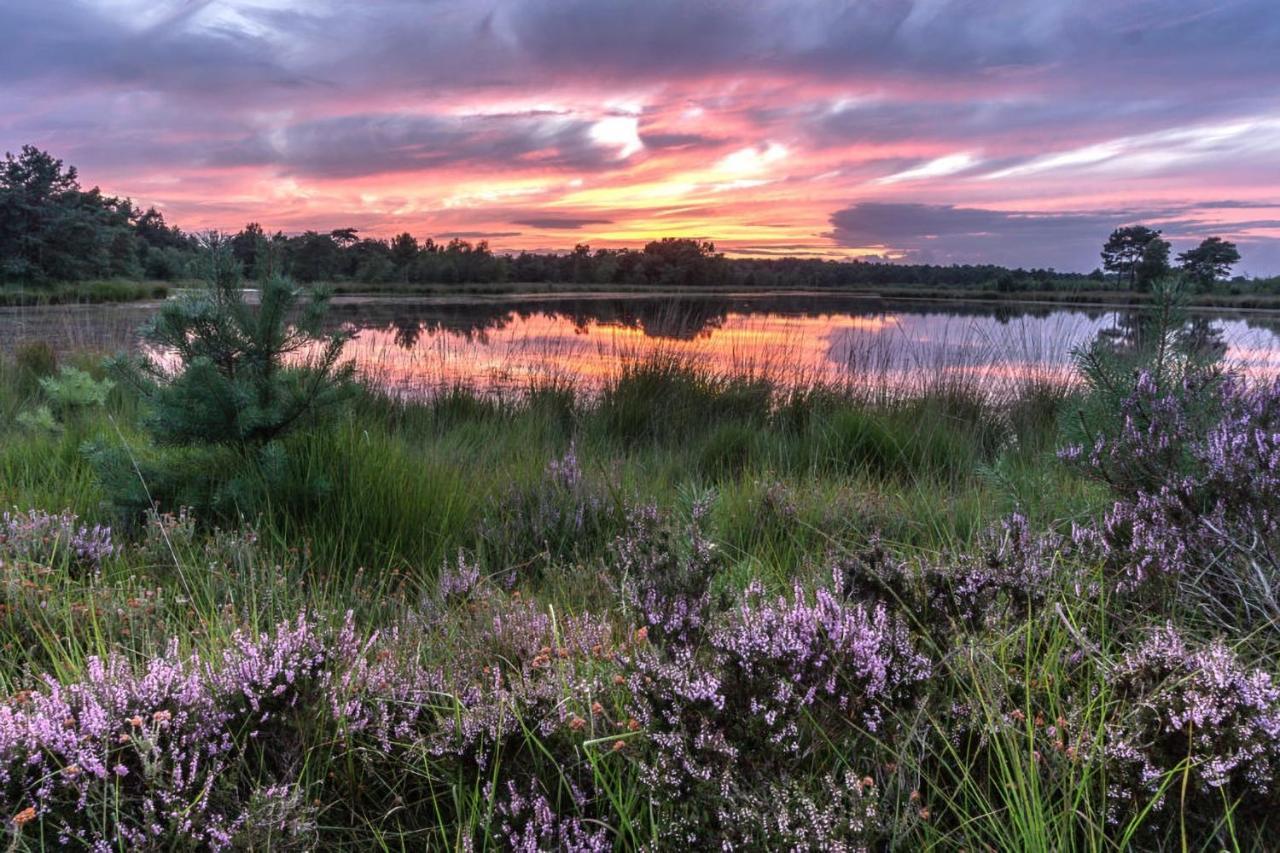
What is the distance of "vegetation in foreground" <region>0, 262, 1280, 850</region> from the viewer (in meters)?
1.48

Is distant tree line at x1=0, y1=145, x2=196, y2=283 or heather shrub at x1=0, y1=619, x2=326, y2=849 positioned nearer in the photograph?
heather shrub at x1=0, y1=619, x2=326, y2=849

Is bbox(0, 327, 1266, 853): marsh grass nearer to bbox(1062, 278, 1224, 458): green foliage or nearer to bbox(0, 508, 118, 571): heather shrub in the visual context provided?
bbox(0, 508, 118, 571): heather shrub

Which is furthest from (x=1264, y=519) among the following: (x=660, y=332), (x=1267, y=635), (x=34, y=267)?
(x=34, y=267)

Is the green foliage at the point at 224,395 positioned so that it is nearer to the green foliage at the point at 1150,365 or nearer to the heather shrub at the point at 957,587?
the heather shrub at the point at 957,587

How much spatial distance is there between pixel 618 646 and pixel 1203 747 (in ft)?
4.44

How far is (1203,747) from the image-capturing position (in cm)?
144

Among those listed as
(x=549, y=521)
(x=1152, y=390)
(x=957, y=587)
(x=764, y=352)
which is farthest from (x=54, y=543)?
(x=764, y=352)

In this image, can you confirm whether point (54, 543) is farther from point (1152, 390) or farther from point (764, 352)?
point (764, 352)

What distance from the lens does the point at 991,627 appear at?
200 cm

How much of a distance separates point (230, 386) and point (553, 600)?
1.94 metres

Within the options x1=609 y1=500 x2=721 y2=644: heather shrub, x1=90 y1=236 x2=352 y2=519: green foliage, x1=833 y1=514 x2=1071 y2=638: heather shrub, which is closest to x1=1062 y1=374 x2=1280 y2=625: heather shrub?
x1=833 y1=514 x2=1071 y2=638: heather shrub

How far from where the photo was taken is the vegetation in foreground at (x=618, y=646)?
148 cm

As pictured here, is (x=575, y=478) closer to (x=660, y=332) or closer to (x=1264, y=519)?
(x=1264, y=519)

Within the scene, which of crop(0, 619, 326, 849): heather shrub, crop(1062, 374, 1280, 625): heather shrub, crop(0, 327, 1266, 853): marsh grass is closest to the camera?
crop(0, 619, 326, 849): heather shrub
